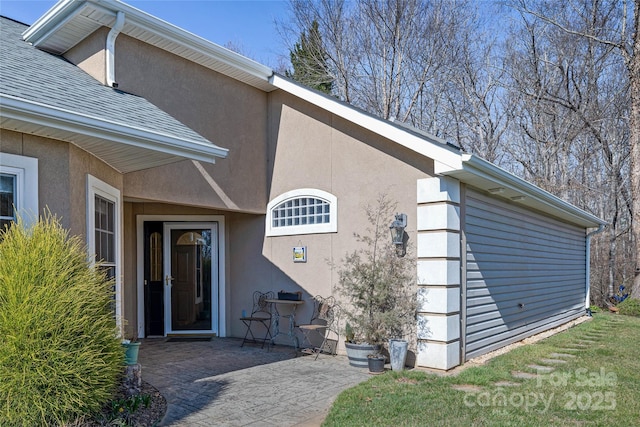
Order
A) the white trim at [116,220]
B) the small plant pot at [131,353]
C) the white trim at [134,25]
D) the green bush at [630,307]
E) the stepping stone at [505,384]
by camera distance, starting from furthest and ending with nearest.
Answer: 1. the green bush at [630,307]
2. the white trim at [134,25]
3. the stepping stone at [505,384]
4. the small plant pot at [131,353]
5. the white trim at [116,220]

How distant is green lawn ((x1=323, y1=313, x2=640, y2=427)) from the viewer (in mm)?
4453

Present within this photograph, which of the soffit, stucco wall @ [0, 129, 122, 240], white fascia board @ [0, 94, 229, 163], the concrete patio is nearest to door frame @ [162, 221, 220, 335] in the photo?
the concrete patio

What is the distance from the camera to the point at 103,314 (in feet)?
13.7

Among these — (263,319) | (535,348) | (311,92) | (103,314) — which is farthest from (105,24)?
(535,348)

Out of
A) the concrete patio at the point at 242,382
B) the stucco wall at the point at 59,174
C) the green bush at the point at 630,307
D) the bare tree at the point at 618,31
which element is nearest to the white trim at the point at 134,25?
the stucco wall at the point at 59,174

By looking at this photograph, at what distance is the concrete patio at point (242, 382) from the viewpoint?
15.5 feet

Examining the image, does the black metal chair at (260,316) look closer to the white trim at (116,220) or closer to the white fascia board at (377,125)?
the white trim at (116,220)

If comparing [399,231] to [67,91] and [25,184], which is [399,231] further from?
[25,184]

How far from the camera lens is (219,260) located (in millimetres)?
9188

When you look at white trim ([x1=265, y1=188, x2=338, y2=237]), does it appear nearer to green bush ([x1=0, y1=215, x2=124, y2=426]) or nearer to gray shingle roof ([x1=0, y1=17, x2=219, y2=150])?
gray shingle roof ([x1=0, y1=17, x2=219, y2=150])

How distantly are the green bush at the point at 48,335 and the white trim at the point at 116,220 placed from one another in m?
0.59

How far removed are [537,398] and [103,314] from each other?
14.2 ft

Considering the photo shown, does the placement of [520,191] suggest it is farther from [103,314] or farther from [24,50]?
[24,50]

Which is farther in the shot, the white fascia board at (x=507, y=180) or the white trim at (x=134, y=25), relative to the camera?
the white trim at (x=134, y=25)
